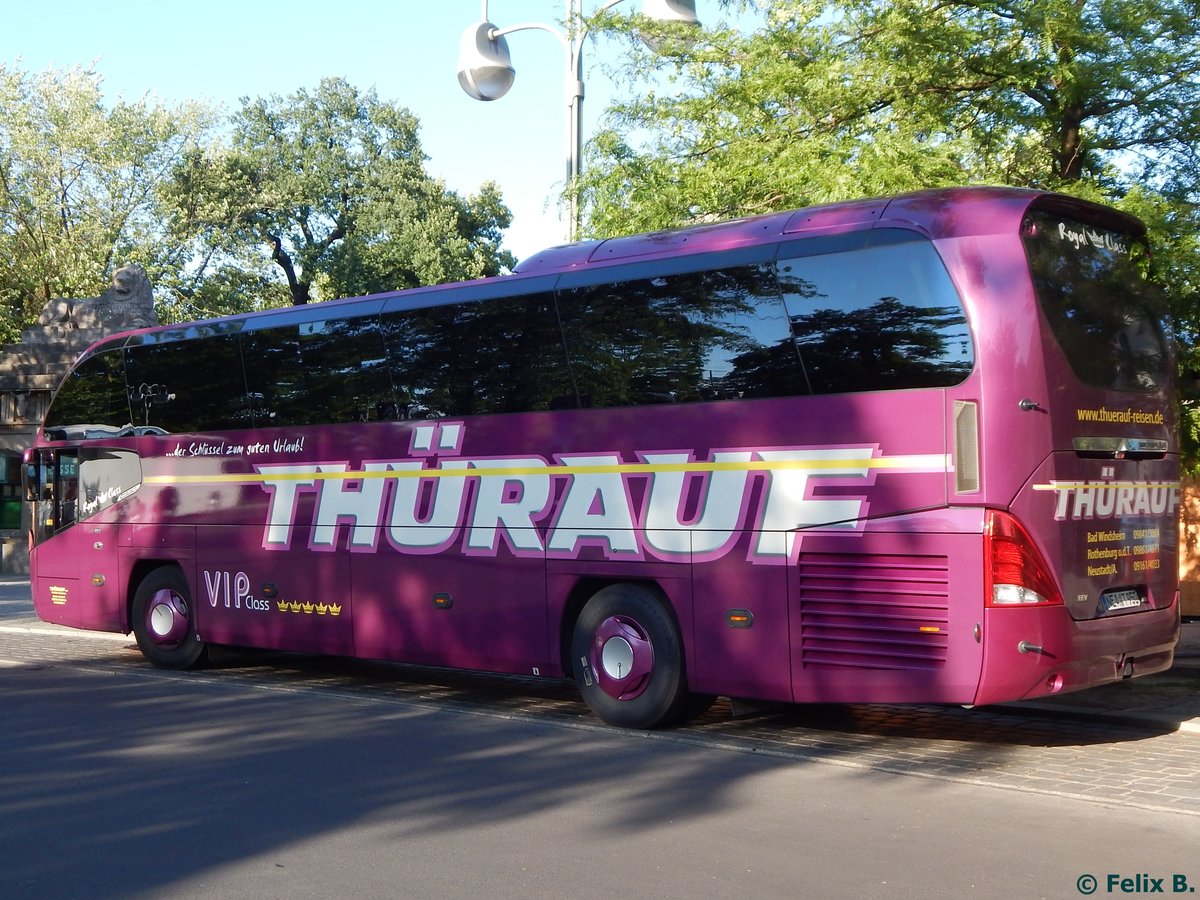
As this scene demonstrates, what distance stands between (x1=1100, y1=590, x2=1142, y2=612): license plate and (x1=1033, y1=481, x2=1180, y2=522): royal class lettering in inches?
19.8

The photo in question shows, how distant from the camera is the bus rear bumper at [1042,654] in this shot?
27.1 feet

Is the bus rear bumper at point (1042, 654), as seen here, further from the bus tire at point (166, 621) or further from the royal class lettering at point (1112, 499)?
the bus tire at point (166, 621)

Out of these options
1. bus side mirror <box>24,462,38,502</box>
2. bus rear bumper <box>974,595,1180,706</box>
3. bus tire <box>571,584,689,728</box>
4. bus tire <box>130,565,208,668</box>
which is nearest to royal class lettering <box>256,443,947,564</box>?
bus tire <box>571,584,689,728</box>

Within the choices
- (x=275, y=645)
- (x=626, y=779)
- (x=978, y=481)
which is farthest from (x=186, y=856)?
(x=275, y=645)

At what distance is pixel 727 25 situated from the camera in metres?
14.1

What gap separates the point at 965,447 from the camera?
8406 mm

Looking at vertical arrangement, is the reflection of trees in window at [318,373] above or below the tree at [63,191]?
below

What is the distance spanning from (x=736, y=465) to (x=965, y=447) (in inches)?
69.1

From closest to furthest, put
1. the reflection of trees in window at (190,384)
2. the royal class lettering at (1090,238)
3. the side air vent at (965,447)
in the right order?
1. the side air vent at (965,447)
2. the royal class lettering at (1090,238)
3. the reflection of trees in window at (190,384)

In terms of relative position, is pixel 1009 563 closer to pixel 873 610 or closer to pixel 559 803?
pixel 873 610

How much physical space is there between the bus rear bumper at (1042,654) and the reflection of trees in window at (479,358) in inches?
152

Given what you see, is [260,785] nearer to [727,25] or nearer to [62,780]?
[62,780]

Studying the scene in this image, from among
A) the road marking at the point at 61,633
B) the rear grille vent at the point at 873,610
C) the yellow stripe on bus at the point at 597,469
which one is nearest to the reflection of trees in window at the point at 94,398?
the yellow stripe on bus at the point at 597,469

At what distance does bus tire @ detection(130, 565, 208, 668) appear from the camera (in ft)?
45.8
